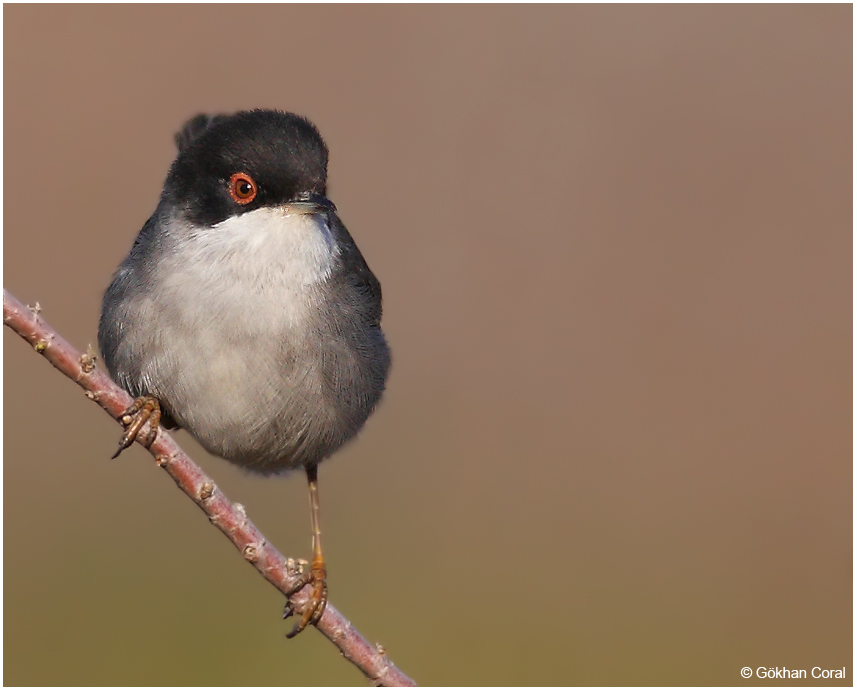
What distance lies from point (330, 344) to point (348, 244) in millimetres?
570

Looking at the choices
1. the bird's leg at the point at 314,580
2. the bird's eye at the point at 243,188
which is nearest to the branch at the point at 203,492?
the bird's leg at the point at 314,580

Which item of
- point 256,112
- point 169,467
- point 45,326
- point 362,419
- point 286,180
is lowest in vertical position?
point 362,419

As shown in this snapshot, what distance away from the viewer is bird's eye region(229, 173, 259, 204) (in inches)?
129

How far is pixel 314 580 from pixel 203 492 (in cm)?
101

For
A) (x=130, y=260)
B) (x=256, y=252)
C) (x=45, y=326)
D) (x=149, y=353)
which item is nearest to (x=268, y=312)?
(x=256, y=252)

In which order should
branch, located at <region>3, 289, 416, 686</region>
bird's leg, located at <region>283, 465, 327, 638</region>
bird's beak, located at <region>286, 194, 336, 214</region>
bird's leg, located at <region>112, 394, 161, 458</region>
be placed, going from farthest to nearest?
bird's leg, located at <region>283, 465, 327, 638</region>, bird's beak, located at <region>286, 194, 336, 214</region>, bird's leg, located at <region>112, 394, 161, 458</region>, branch, located at <region>3, 289, 416, 686</region>

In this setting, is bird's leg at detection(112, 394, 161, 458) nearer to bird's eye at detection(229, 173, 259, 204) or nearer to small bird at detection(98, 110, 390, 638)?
small bird at detection(98, 110, 390, 638)

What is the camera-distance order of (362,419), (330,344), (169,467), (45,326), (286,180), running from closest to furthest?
(45,326) → (169,467) → (286,180) → (330,344) → (362,419)

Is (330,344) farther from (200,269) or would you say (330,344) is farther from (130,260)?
(130,260)

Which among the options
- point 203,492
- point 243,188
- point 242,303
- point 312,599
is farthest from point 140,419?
point 312,599

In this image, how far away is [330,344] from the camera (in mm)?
3467

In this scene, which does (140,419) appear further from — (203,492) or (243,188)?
(243,188)

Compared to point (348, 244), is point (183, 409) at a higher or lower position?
lower

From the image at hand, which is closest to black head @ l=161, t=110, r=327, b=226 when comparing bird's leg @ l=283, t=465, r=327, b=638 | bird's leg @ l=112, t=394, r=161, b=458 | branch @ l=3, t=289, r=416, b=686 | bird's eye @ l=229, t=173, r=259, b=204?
bird's eye @ l=229, t=173, r=259, b=204
